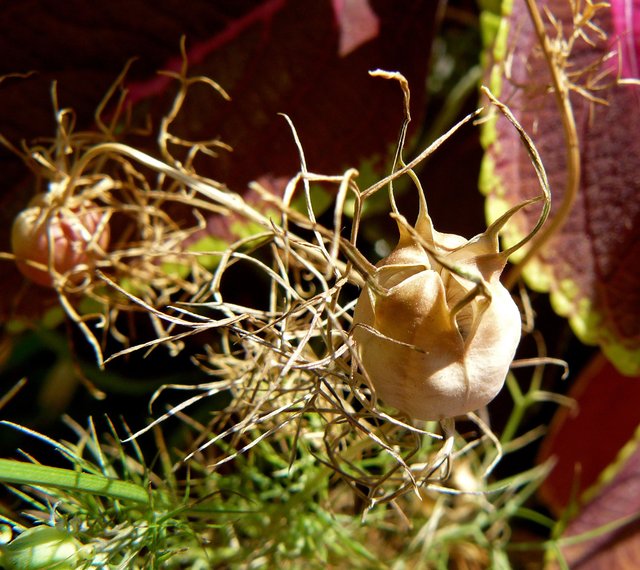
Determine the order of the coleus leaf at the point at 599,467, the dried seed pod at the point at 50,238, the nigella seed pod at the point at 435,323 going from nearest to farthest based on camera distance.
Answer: the nigella seed pod at the point at 435,323 → the dried seed pod at the point at 50,238 → the coleus leaf at the point at 599,467

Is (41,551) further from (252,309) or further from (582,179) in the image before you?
(582,179)

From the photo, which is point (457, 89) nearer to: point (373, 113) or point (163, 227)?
point (373, 113)

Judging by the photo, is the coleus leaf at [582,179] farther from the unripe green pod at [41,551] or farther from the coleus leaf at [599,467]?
the unripe green pod at [41,551]

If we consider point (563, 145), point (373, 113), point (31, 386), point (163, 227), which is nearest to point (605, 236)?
point (563, 145)

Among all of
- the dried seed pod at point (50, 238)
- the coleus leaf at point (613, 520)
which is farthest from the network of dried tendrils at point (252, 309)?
the coleus leaf at point (613, 520)

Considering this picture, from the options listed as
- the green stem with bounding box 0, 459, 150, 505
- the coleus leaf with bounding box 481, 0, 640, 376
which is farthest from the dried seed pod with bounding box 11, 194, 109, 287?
the coleus leaf with bounding box 481, 0, 640, 376

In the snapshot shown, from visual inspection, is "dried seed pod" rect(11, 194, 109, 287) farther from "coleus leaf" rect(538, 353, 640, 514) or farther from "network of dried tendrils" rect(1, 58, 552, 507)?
"coleus leaf" rect(538, 353, 640, 514)
